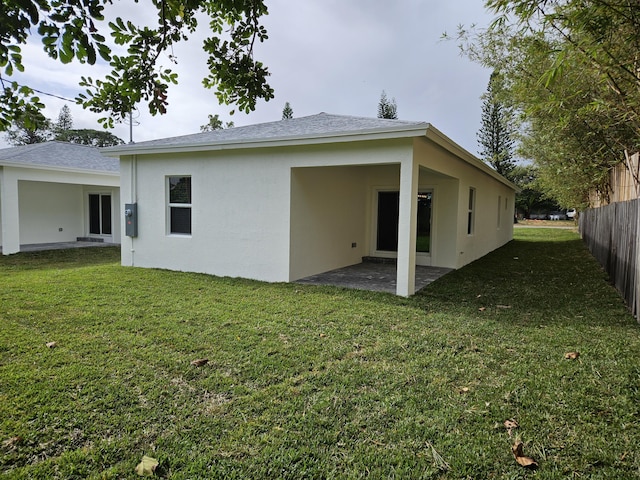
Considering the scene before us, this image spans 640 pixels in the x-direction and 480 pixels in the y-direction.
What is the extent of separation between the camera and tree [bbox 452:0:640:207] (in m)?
3.29

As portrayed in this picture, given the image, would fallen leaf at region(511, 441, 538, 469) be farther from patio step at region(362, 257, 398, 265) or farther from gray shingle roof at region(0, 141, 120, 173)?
gray shingle roof at region(0, 141, 120, 173)

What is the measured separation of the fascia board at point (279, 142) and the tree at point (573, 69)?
69.3 inches

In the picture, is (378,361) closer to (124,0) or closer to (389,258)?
(124,0)

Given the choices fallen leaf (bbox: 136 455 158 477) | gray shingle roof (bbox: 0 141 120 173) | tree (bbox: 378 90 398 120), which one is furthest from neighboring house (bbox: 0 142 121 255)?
tree (bbox: 378 90 398 120)

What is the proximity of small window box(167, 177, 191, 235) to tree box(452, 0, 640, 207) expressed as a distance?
642 centimetres

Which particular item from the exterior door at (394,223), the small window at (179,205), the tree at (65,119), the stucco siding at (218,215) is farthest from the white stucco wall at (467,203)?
the tree at (65,119)

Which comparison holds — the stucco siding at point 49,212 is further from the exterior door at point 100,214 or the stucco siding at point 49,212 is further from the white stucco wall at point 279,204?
the white stucco wall at point 279,204

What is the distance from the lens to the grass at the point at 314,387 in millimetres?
2328

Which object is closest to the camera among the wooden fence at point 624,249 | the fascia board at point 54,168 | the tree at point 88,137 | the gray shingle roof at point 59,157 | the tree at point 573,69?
the tree at point 573,69

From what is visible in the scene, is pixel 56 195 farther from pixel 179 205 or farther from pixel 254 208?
pixel 254 208

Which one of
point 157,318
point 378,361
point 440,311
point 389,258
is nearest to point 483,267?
point 389,258

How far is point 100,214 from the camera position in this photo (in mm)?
15781

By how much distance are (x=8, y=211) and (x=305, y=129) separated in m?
9.39

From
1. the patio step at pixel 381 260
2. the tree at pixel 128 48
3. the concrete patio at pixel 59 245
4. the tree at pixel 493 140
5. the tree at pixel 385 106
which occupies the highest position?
the tree at pixel 385 106
